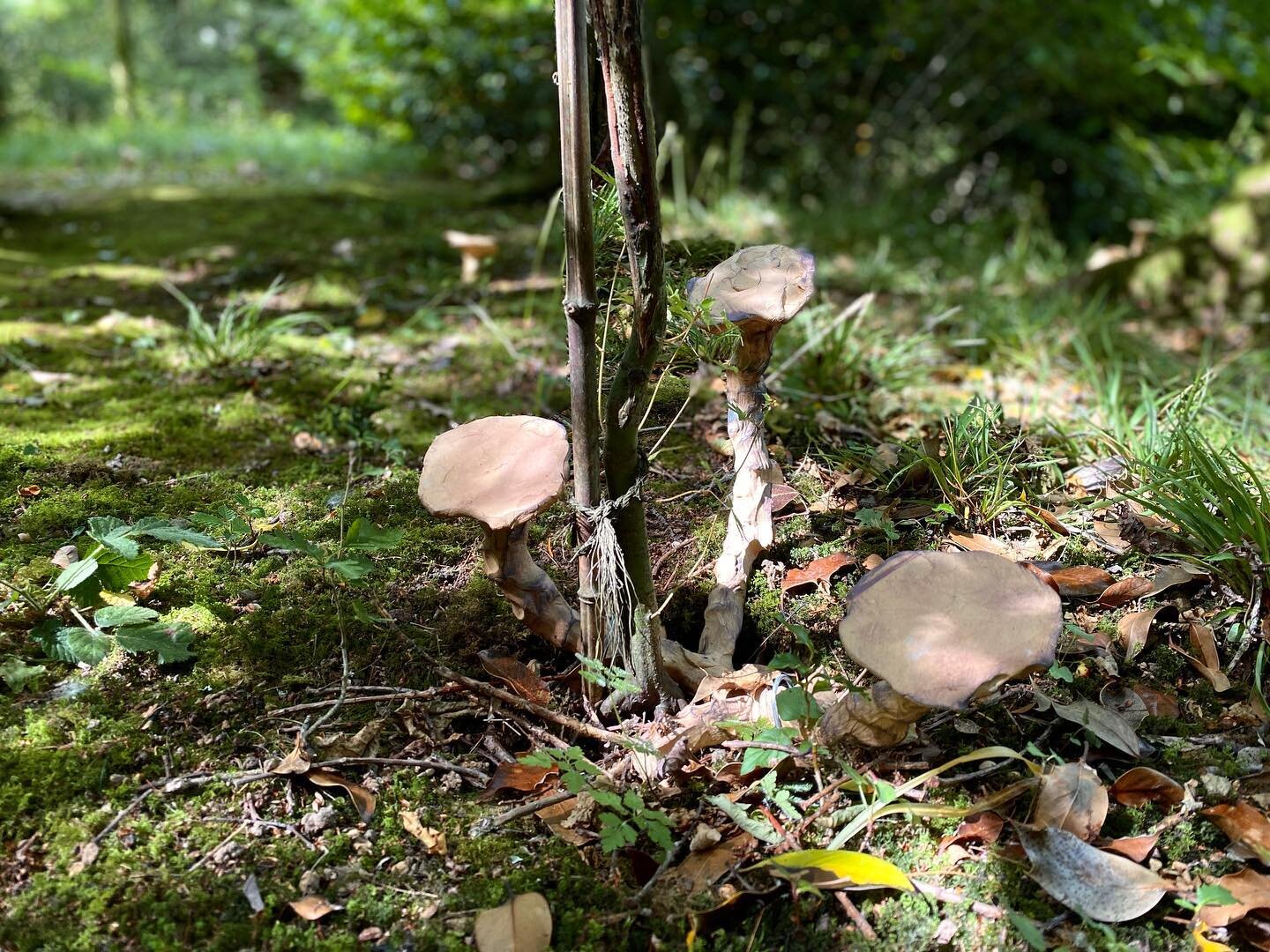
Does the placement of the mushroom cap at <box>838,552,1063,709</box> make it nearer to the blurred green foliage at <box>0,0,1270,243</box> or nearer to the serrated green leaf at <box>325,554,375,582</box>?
the serrated green leaf at <box>325,554,375,582</box>

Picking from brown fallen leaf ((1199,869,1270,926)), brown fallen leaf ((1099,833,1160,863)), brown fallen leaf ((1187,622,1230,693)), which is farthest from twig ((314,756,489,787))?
brown fallen leaf ((1187,622,1230,693))

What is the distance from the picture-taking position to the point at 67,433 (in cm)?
273

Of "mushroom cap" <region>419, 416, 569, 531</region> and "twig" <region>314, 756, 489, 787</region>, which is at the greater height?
"mushroom cap" <region>419, 416, 569, 531</region>

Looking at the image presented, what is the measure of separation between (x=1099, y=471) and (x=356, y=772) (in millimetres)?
2139

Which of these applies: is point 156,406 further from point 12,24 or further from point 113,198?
point 12,24

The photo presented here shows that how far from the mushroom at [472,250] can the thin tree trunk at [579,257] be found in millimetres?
2481

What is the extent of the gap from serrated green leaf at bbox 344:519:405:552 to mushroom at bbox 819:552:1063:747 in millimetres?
948

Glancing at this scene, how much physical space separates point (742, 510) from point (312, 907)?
47.0 inches

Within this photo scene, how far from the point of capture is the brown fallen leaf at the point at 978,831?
5.46ft

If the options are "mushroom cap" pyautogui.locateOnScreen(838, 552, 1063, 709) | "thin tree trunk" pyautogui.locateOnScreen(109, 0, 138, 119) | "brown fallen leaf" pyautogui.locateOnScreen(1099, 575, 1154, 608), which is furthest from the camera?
"thin tree trunk" pyautogui.locateOnScreen(109, 0, 138, 119)

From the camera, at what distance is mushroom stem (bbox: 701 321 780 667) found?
2002mm

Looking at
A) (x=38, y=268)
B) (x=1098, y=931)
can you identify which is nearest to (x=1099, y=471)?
(x=1098, y=931)

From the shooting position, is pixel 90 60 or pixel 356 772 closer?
pixel 356 772

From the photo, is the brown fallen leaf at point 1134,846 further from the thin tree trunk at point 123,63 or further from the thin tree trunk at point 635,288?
the thin tree trunk at point 123,63
